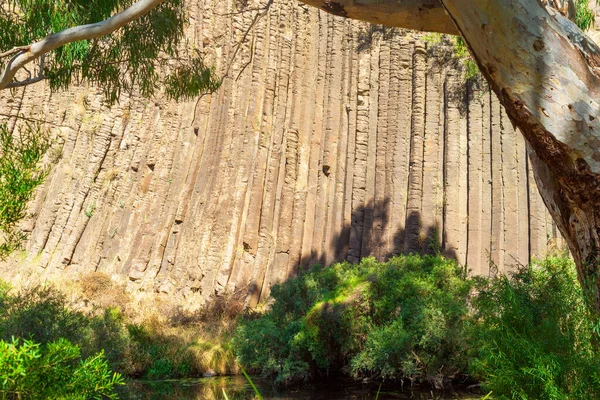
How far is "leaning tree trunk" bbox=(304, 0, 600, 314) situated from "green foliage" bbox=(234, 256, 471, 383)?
6.23 metres

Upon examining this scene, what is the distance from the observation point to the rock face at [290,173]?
44.1 ft

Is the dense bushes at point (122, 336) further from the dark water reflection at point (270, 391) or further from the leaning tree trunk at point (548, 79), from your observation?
the leaning tree trunk at point (548, 79)

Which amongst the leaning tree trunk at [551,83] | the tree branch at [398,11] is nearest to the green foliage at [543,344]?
the leaning tree trunk at [551,83]

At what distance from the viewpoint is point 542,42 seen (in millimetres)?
3594

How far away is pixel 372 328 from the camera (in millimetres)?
10445

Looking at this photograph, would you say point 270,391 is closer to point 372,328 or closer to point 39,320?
point 372,328

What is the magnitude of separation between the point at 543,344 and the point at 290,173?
36.2ft

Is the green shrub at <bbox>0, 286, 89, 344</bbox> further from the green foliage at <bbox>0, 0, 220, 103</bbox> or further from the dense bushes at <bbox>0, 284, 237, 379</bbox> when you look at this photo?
the green foliage at <bbox>0, 0, 220, 103</bbox>

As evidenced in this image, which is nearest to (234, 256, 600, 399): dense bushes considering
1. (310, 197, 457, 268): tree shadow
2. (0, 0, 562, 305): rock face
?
(310, 197, 457, 268): tree shadow

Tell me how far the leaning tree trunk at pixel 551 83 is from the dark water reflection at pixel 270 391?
5818 millimetres

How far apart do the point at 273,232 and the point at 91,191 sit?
20.2 feet

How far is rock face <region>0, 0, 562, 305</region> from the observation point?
13.4 m

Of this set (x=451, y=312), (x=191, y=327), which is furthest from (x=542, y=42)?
(x=191, y=327)

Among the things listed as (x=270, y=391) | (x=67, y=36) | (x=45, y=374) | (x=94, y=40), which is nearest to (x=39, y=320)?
(x=270, y=391)
